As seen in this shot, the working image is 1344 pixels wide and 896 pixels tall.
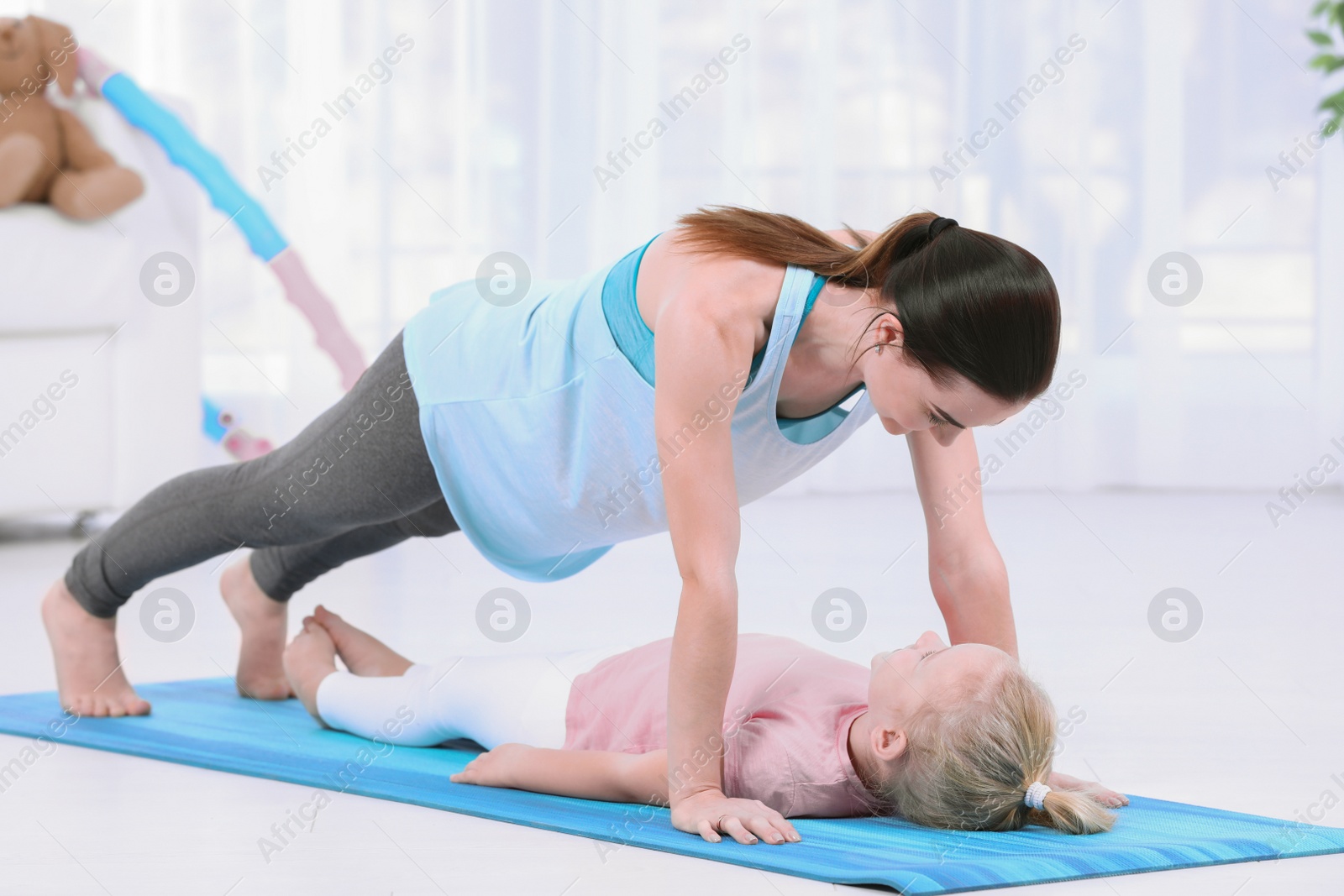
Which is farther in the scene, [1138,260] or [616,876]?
[1138,260]

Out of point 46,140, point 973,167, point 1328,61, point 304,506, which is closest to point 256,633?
point 304,506

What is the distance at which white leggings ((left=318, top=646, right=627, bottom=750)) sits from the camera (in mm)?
1346

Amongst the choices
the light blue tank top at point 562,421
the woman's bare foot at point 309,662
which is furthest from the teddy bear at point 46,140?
the light blue tank top at point 562,421

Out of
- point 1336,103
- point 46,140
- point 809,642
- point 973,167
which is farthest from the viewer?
point 973,167

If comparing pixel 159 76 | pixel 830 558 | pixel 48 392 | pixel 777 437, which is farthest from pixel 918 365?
pixel 159 76

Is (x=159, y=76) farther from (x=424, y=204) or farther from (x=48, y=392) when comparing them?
(x=48, y=392)

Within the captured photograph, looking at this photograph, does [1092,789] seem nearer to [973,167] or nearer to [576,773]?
[576,773]

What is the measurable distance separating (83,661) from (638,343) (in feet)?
2.53

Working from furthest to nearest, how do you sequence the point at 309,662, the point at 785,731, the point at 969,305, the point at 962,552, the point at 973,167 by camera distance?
1. the point at 973,167
2. the point at 309,662
3. the point at 962,552
4. the point at 785,731
5. the point at 969,305

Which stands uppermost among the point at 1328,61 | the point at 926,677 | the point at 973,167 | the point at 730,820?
the point at 1328,61

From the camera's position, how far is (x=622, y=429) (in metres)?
1.28

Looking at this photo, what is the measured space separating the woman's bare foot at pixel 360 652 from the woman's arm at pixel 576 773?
1.05 feet

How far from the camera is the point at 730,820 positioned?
3.55ft

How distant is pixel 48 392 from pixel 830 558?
5.27ft
